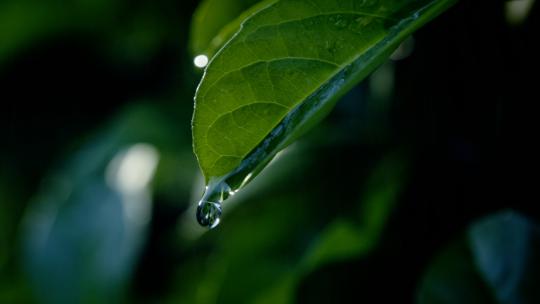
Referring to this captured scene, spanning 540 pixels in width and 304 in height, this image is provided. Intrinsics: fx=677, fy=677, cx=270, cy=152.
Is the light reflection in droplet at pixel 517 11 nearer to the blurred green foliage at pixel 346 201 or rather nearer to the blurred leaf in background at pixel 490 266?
the blurred green foliage at pixel 346 201

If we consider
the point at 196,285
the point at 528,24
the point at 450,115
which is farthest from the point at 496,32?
the point at 196,285

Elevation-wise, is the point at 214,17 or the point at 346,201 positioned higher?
the point at 214,17

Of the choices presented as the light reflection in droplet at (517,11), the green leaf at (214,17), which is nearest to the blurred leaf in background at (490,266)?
the light reflection in droplet at (517,11)

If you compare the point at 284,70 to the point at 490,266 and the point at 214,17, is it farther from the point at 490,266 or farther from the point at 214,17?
the point at 490,266

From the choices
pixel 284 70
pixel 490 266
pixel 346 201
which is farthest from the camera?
pixel 346 201

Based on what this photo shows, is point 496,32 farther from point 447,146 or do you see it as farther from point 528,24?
point 447,146

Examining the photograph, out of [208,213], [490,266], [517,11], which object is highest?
[208,213]

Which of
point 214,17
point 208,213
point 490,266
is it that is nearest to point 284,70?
point 208,213
